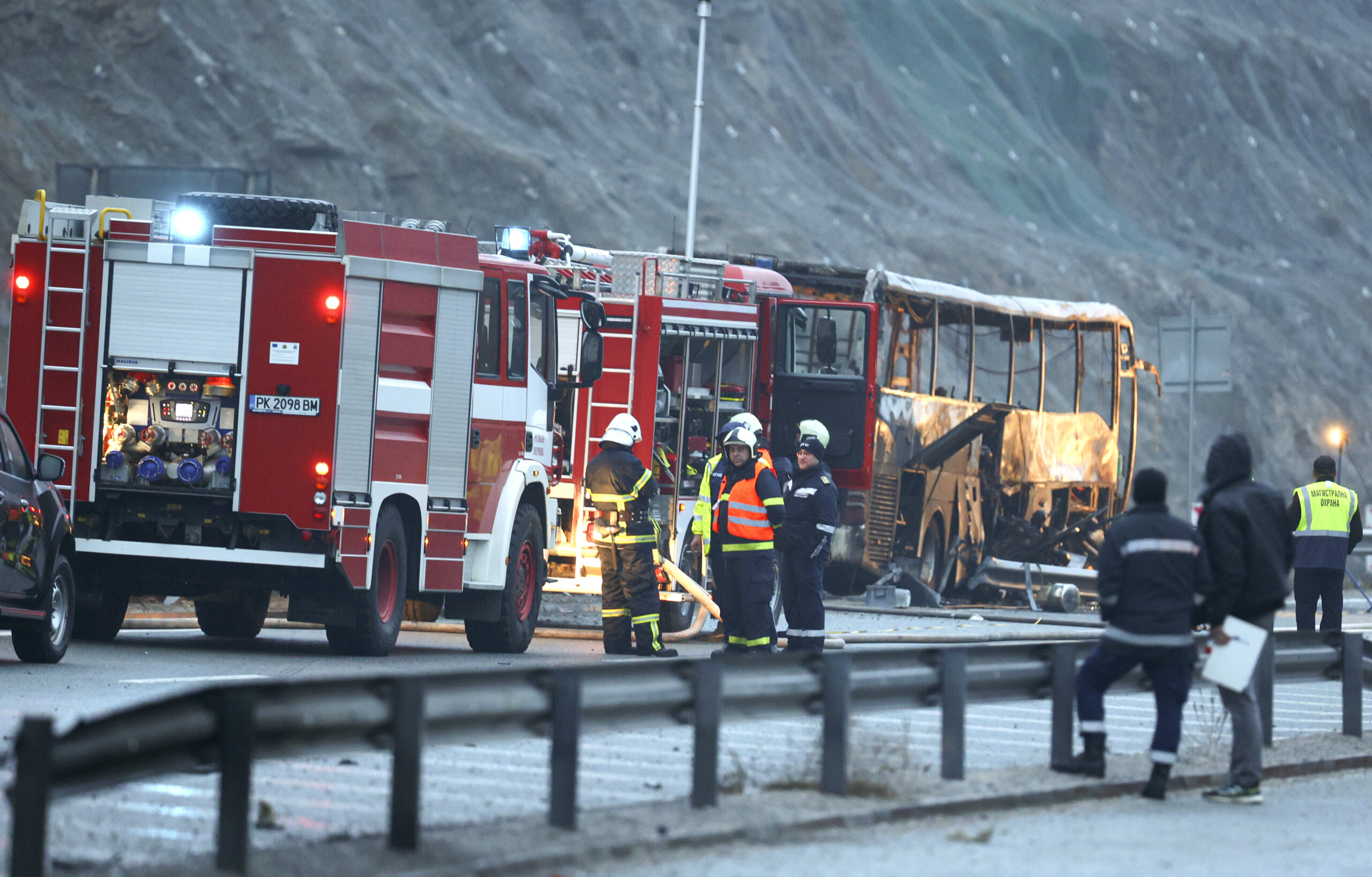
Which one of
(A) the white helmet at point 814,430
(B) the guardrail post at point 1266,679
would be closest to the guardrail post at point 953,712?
(B) the guardrail post at point 1266,679

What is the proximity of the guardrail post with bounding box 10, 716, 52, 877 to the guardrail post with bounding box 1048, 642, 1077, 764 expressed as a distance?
17.1ft

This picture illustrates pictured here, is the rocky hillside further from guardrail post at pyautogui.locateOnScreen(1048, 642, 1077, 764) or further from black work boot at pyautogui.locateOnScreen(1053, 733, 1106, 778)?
black work boot at pyautogui.locateOnScreen(1053, 733, 1106, 778)

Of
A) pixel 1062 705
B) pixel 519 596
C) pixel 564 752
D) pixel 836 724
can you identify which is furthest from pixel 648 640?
pixel 564 752

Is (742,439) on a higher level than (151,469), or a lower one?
higher

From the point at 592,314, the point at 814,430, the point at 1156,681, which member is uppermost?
the point at 592,314

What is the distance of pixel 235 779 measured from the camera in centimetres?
634

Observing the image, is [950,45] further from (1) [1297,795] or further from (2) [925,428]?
(1) [1297,795]

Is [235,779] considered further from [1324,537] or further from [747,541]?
[1324,537]

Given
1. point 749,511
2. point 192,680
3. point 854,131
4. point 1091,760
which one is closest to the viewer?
point 1091,760

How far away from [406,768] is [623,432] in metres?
9.21

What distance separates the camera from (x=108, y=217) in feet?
49.3

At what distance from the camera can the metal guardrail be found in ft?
19.6

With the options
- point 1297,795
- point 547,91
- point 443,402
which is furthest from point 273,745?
point 547,91

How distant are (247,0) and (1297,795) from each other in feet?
150
